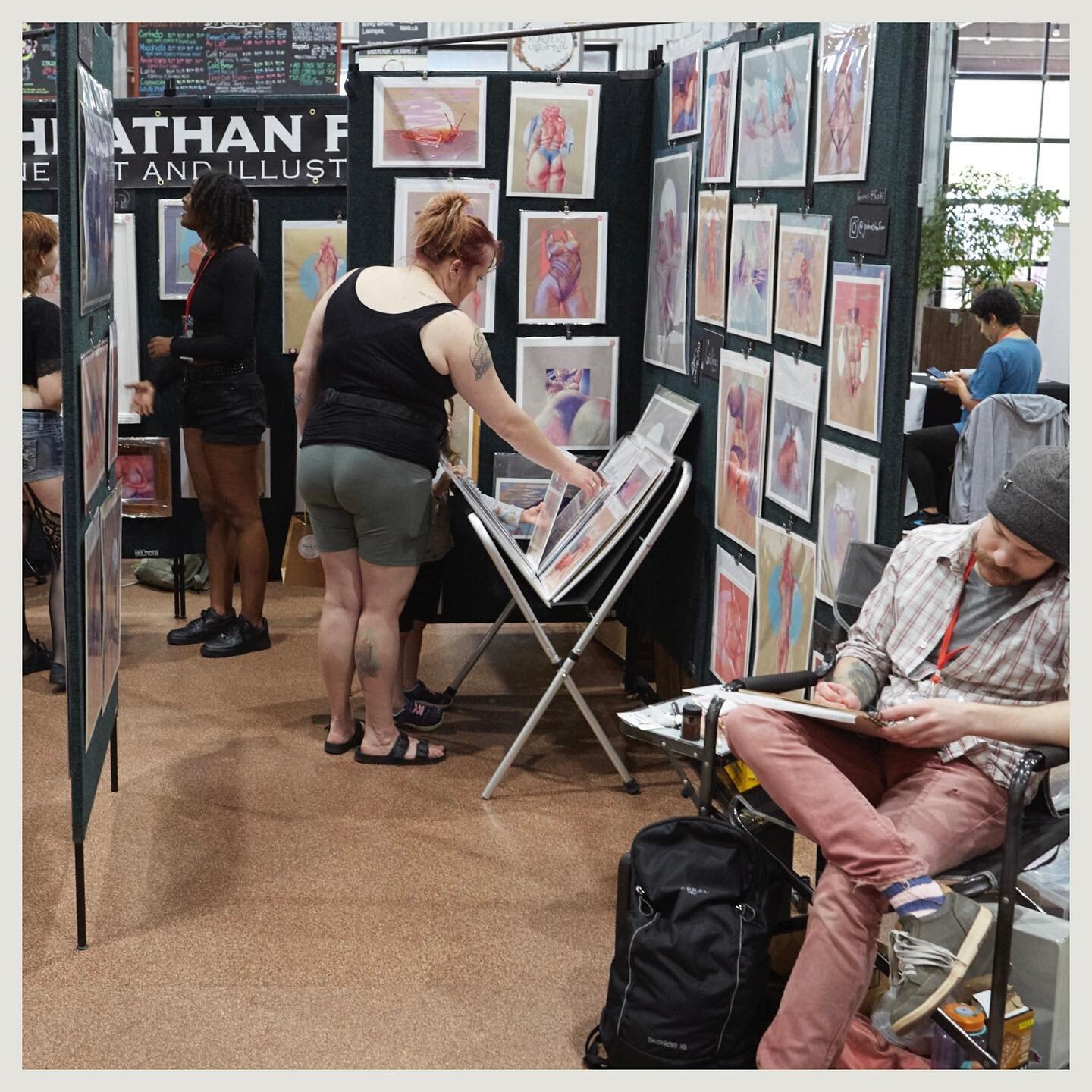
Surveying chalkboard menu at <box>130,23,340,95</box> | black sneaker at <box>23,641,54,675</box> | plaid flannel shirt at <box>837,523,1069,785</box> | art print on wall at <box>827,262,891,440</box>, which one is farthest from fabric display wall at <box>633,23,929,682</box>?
chalkboard menu at <box>130,23,340,95</box>

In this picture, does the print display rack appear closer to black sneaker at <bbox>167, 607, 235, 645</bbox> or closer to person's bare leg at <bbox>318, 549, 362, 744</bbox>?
person's bare leg at <bbox>318, 549, 362, 744</bbox>

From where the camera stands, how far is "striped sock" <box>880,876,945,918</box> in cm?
220

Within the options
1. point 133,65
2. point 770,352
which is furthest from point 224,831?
point 133,65

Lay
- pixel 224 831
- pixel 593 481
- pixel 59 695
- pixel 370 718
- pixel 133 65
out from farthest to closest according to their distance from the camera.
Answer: pixel 133 65 < pixel 59 695 < pixel 370 718 < pixel 593 481 < pixel 224 831

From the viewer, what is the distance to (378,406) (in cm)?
365

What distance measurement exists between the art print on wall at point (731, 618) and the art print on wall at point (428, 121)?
159 cm

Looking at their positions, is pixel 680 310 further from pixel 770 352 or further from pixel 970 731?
pixel 970 731

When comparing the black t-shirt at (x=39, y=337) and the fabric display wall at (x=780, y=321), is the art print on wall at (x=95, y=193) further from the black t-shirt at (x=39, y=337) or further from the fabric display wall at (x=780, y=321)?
the fabric display wall at (x=780, y=321)

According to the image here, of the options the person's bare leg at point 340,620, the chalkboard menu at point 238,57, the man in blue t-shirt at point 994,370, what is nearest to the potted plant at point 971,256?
the man in blue t-shirt at point 994,370

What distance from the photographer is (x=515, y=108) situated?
4.37m

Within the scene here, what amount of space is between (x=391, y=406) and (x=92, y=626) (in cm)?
109

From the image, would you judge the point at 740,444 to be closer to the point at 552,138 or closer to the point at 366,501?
the point at 366,501

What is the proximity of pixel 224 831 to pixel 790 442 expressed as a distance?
1.80 m

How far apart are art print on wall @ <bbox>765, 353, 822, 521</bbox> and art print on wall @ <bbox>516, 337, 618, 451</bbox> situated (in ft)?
3.95
